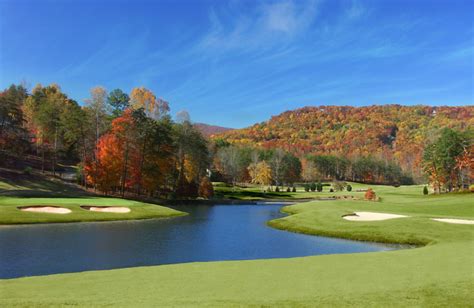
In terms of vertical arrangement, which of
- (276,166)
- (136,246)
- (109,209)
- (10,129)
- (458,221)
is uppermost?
(10,129)

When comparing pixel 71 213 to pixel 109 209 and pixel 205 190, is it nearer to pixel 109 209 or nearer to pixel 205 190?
pixel 109 209

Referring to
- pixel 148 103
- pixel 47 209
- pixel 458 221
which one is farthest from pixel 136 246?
pixel 148 103

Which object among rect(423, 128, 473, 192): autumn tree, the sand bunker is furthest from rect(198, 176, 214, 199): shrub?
rect(423, 128, 473, 192): autumn tree

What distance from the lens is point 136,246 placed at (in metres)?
26.7

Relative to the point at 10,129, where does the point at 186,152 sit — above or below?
below

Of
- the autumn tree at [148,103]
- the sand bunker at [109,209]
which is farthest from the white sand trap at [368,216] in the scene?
the autumn tree at [148,103]

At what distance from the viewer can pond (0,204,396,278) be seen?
20953 millimetres

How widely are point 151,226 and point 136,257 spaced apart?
50.3 feet

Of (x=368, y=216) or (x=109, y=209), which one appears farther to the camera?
(x=109, y=209)

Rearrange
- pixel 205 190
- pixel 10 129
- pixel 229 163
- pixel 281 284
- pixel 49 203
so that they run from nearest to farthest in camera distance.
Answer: pixel 281 284
pixel 49 203
pixel 10 129
pixel 205 190
pixel 229 163

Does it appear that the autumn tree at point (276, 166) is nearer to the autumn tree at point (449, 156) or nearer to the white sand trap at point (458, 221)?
the autumn tree at point (449, 156)

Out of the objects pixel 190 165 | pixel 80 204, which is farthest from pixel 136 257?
pixel 190 165

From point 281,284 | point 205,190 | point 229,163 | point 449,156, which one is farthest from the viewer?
point 229,163

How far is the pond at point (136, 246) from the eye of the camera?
2095 centimetres
